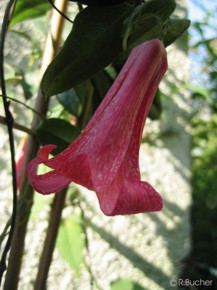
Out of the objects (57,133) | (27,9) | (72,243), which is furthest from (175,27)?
(72,243)

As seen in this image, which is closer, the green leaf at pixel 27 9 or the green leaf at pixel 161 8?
the green leaf at pixel 161 8

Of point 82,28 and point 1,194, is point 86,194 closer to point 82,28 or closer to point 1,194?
point 1,194

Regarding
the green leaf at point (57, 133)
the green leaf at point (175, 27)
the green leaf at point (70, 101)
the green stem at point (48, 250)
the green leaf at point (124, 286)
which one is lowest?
the green leaf at point (124, 286)

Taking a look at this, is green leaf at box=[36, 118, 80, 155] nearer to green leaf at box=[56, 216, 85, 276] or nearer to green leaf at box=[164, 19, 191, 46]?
green leaf at box=[164, 19, 191, 46]

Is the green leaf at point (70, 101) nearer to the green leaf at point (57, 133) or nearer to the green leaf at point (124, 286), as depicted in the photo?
the green leaf at point (57, 133)

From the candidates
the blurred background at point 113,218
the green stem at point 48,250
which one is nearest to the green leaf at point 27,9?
the blurred background at point 113,218

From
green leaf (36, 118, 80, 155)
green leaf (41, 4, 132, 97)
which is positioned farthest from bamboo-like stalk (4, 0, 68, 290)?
green leaf (41, 4, 132, 97)
